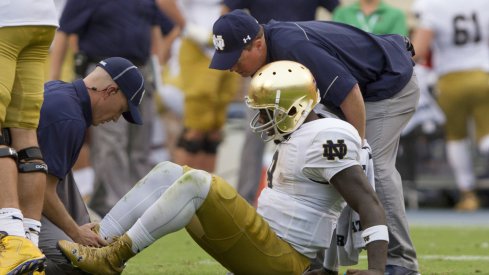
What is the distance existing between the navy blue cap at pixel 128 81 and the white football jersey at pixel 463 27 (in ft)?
20.9

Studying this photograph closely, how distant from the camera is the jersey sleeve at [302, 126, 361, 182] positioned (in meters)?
5.16

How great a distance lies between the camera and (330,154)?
518 cm

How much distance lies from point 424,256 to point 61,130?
2.82 meters

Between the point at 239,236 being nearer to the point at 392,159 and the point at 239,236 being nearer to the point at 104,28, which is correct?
the point at 392,159

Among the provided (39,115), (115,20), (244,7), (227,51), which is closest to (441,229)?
(244,7)

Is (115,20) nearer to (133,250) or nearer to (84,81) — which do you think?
(84,81)

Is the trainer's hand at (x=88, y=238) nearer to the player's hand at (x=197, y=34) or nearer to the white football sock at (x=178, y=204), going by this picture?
the white football sock at (x=178, y=204)

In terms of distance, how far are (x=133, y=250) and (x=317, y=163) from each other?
89 cm

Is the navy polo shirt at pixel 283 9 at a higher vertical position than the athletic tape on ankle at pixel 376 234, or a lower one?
lower

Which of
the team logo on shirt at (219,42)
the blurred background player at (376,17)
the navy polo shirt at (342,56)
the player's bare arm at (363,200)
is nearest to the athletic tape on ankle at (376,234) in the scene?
the player's bare arm at (363,200)

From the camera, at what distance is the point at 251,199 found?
31.7 ft

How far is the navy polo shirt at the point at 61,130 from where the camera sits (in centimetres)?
546

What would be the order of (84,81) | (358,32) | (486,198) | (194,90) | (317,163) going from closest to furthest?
1. (317,163)
2. (84,81)
3. (358,32)
4. (194,90)
5. (486,198)

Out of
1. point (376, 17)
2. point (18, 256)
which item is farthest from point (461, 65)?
point (18, 256)
